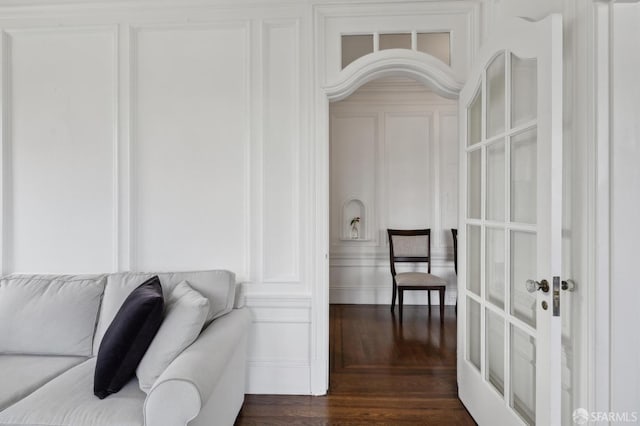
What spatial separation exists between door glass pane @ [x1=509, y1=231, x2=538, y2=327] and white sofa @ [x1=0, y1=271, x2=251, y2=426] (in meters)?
1.37

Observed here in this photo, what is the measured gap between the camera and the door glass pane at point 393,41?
2186 millimetres

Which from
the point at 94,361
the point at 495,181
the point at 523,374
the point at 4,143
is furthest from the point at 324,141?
the point at 4,143

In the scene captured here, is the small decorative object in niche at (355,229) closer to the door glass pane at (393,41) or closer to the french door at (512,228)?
the french door at (512,228)

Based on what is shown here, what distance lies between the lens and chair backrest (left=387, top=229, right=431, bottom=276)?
12.8ft

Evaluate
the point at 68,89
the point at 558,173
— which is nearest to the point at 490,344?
the point at 558,173

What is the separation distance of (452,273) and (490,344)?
101 inches

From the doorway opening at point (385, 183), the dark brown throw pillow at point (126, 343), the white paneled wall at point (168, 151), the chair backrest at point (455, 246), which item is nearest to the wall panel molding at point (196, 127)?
the white paneled wall at point (168, 151)

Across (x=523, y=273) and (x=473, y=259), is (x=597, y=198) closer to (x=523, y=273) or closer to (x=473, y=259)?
(x=523, y=273)

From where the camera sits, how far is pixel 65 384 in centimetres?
142

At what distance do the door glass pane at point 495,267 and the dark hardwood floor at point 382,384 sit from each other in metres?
0.81

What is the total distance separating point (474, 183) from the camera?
6.39ft

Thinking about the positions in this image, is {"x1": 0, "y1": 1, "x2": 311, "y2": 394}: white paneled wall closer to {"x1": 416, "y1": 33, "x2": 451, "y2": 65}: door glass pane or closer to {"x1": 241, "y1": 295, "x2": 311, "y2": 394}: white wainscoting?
{"x1": 241, "y1": 295, "x2": 311, "y2": 394}: white wainscoting

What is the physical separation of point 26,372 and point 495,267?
2373 mm

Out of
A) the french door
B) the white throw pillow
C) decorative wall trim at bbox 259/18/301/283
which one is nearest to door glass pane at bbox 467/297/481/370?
the french door
